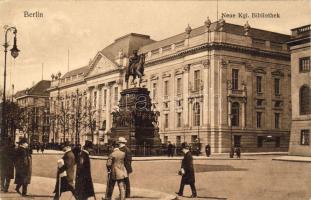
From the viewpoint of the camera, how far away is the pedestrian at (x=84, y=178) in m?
10.8

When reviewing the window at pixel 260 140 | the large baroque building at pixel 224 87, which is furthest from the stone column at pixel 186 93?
the window at pixel 260 140

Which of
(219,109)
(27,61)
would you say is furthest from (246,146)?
(27,61)

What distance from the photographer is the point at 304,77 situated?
34156 mm

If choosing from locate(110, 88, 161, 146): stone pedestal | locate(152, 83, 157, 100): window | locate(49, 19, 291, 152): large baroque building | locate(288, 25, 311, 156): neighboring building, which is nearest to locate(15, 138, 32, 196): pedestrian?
locate(110, 88, 161, 146): stone pedestal

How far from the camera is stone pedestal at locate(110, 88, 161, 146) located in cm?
3092

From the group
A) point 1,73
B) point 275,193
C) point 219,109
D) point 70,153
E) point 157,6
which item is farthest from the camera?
point 219,109

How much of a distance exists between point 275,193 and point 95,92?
6299 cm

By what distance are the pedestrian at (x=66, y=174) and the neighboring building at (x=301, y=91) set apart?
82.8ft

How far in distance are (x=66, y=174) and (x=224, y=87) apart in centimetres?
3957

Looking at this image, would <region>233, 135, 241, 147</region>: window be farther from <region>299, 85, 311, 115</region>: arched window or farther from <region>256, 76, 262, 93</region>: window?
<region>299, 85, 311, 115</region>: arched window

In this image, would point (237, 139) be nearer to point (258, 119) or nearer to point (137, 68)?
point (258, 119)

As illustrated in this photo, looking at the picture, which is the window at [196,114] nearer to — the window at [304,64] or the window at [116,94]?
the window at [304,64]

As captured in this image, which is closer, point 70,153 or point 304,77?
point 70,153

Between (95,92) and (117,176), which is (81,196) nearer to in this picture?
(117,176)
